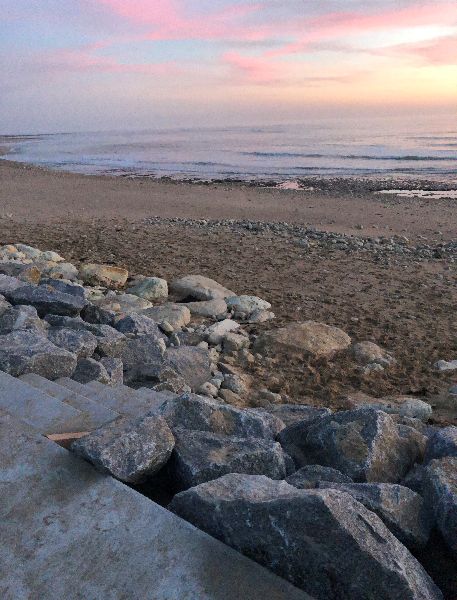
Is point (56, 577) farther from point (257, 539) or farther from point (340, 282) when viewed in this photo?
point (340, 282)

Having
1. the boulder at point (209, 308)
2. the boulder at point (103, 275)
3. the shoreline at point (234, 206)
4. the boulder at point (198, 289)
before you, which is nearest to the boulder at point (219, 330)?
the boulder at point (209, 308)

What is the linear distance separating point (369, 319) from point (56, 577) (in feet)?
20.6

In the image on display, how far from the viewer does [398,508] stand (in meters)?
2.44

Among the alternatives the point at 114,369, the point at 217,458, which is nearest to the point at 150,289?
the point at 114,369

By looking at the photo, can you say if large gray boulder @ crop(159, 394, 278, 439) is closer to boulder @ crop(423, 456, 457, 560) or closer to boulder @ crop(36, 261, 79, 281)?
boulder @ crop(423, 456, 457, 560)

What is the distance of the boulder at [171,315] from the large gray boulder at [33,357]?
2503 millimetres

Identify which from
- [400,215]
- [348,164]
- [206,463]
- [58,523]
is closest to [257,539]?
[206,463]

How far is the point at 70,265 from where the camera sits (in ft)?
30.2

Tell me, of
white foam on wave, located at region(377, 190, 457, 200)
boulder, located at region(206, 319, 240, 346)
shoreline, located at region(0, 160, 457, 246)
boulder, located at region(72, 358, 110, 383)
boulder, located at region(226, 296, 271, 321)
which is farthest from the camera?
white foam on wave, located at region(377, 190, 457, 200)

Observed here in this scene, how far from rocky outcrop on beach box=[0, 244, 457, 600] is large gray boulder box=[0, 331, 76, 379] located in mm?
10

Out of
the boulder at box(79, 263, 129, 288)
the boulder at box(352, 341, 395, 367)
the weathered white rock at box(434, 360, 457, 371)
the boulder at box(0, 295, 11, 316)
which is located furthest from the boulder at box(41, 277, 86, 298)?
the weathered white rock at box(434, 360, 457, 371)

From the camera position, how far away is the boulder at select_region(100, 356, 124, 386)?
189 inches

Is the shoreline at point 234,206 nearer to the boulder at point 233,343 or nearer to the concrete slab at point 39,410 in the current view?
the boulder at point 233,343

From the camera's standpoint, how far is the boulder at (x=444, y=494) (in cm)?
237
